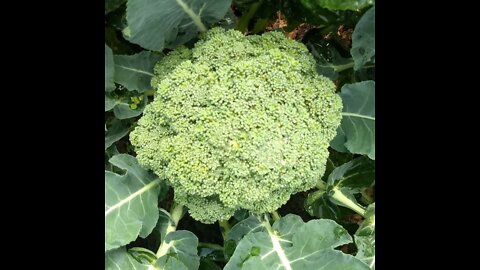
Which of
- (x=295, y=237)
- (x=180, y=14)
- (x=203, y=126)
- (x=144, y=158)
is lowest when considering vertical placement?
(x=295, y=237)

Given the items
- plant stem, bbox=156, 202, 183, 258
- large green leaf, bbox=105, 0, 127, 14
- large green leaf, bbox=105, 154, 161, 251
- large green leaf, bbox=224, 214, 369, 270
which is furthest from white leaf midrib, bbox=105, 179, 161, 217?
large green leaf, bbox=105, 0, 127, 14

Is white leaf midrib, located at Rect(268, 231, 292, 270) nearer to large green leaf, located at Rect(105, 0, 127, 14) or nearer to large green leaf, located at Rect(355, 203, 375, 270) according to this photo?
large green leaf, located at Rect(355, 203, 375, 270)

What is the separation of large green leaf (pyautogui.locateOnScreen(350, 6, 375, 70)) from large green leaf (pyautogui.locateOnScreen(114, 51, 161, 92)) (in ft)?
1.37

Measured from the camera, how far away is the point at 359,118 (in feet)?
3.58

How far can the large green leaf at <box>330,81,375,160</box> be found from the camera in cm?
106

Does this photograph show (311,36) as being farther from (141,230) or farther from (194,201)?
(141,230)

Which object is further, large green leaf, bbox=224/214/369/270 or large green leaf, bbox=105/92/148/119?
large green leaf, bbox=105/92/148/119

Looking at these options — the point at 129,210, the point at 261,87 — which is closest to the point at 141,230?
the point at 129,210

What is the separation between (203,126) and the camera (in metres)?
0.98

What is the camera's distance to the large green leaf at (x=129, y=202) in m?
1.05

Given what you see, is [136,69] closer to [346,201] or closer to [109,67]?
[109,67]

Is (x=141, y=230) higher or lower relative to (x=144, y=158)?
lower

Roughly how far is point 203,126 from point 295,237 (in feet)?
0.99

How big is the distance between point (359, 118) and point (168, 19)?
1.40 feet
